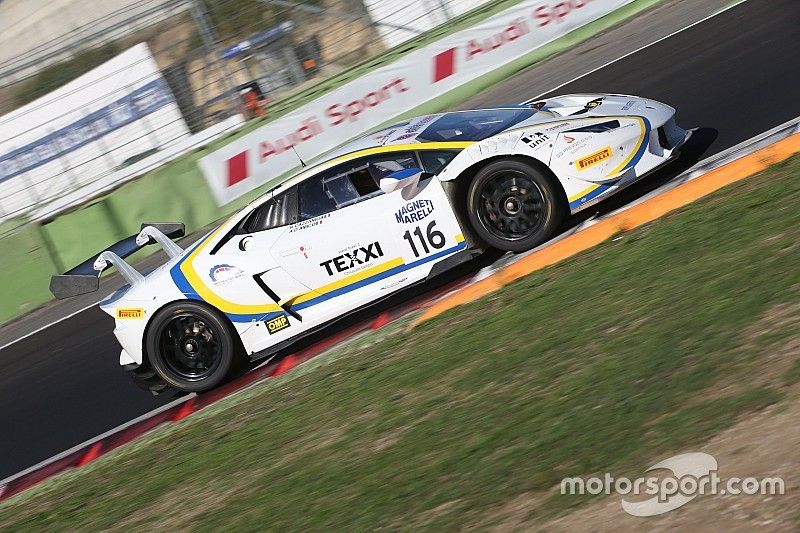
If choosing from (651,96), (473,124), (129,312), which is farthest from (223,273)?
(651,96)

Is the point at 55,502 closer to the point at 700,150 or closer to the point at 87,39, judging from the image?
the point at 700,150

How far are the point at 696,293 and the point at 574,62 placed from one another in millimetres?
9867

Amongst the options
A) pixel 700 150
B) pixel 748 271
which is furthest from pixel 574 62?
pixel 748 271

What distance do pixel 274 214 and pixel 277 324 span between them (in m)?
0.89

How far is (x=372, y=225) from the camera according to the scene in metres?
7.91

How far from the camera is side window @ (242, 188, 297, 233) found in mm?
8258

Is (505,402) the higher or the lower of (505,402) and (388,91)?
the lower

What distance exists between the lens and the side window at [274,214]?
27.1 feet

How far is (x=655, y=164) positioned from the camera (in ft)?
25.7

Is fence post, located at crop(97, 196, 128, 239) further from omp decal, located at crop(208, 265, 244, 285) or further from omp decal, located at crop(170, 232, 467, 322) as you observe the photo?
omp decal, located at crop(208, 265, 244, 285)

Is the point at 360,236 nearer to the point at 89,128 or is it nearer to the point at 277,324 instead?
the point at 277,324

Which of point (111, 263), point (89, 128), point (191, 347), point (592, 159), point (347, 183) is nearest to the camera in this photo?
point (592, 159)

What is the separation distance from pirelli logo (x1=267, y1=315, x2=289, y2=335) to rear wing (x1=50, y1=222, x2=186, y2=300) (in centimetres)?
115

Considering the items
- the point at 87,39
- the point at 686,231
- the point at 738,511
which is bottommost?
the point at 738,511
